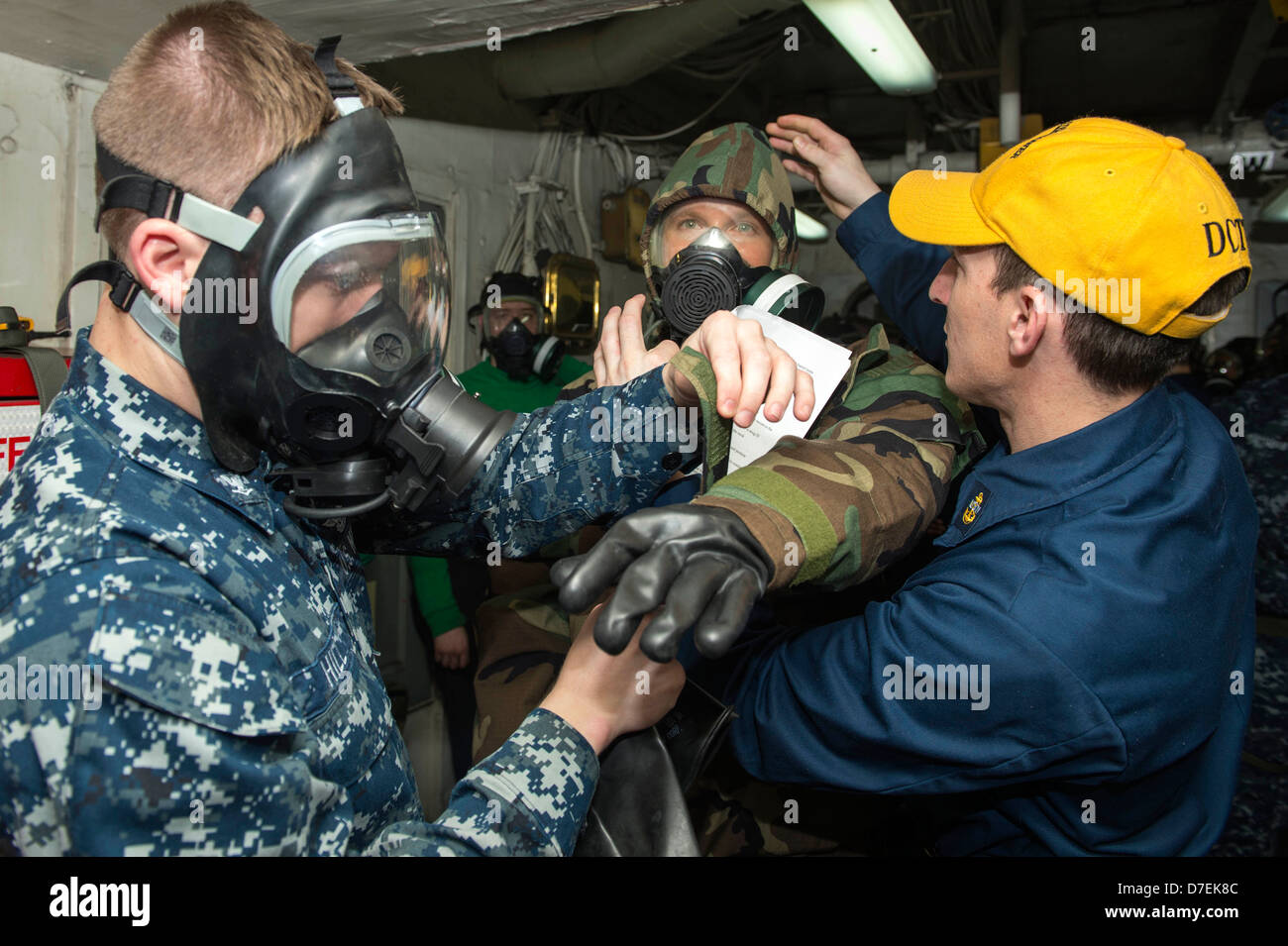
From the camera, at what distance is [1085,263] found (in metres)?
1.39

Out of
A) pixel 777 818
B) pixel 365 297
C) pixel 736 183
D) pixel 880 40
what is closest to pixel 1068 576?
pixel 777 818

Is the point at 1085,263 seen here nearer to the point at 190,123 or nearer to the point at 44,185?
the point at 190,123

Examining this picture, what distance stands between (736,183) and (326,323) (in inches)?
58.6

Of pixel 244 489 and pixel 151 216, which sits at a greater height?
pixel 151 216

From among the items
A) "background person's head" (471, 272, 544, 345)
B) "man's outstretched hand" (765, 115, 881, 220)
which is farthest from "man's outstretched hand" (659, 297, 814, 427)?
"background person's head" (471, 272, 544, 345)

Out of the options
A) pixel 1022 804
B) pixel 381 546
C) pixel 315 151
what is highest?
pixel 315 151

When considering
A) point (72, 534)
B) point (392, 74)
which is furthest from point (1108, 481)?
point (392, 74)

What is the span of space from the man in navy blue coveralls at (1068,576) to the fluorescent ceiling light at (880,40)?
6.72 ft

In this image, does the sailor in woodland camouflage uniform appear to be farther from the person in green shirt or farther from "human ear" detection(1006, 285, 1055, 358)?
the person in green shirt

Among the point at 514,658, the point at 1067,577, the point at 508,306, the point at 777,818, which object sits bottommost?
the point at 777,818

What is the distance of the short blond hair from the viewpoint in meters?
1.14

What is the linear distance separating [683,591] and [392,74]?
3625 millimetres
